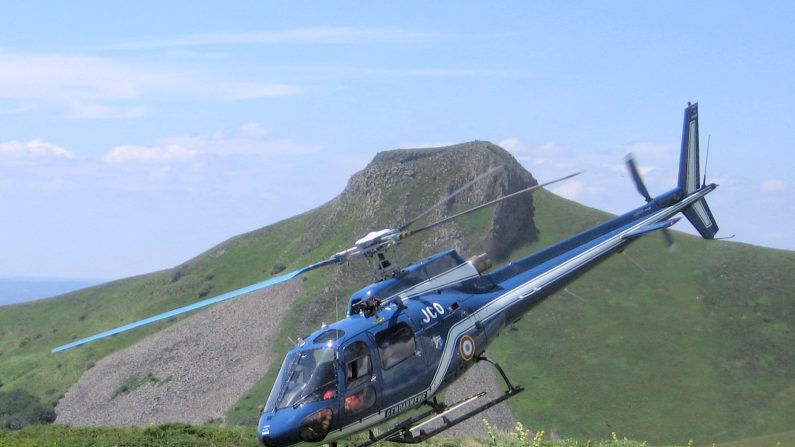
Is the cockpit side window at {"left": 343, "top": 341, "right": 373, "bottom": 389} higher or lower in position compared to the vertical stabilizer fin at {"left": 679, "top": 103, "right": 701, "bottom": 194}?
lower

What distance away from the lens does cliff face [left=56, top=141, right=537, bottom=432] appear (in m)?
105

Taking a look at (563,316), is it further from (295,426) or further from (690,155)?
(295,426)

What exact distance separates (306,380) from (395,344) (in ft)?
9.09

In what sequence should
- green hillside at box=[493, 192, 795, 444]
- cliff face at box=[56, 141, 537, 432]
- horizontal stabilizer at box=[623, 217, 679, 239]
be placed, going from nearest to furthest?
1. horizontal stabilizer at box=[623, 217, 679, 239]
2. green hillside at box=[493, 192, 795, 444]
3. cliff face at box=[56, 141, 537, 432]

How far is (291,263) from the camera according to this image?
134 metres

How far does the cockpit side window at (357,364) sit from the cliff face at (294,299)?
68820mm

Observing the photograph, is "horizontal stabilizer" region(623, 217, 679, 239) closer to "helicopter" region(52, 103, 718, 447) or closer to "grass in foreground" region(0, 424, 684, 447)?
"helicopter" region(52, 103, 718, 447)

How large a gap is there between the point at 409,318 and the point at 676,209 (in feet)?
53.9

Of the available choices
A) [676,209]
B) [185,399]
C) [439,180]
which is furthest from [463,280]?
[439,180]

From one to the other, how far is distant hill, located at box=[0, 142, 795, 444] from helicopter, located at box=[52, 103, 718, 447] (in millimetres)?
51066

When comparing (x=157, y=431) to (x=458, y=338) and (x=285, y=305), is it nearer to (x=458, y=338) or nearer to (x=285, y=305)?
(x=458, y=338)

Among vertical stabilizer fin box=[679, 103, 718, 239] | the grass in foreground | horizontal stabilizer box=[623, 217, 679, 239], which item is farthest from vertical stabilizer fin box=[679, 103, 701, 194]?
the grass in foreground

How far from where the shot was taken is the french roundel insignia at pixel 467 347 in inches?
971

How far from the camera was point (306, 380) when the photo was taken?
2103 centimetres
